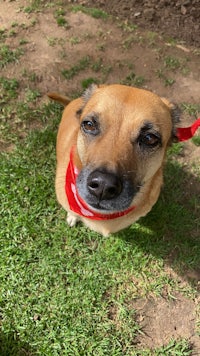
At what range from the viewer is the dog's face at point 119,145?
264 cm

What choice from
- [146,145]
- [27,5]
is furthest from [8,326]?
[27,5]

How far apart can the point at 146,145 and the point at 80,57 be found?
302 centimetres

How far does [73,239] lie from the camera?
4.13 metres

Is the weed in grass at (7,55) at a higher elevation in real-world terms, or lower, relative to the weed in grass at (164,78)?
higher

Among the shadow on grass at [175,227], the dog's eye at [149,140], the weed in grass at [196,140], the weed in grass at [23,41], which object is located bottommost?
the shadow on grass at [175,227]

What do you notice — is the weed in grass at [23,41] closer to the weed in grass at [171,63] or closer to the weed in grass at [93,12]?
the weed in grass at [93,12]

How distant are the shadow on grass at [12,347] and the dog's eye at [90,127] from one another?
221 cm

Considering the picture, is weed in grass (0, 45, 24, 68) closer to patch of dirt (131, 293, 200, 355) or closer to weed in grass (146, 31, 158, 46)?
weed in grass (146, 31, 158, 46)

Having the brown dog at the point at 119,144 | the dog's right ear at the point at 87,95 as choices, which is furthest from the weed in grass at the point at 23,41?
the brown dog at the point at 119,144

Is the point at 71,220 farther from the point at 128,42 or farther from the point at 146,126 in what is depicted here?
the point at 128,42

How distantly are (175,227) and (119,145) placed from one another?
76.1 inches

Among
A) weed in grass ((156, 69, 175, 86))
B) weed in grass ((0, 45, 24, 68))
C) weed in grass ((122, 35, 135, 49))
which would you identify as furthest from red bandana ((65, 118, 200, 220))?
weed in grass ((122, 35, 135, 49))

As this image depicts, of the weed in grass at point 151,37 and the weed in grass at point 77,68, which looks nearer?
the weed in grass at point 77,68

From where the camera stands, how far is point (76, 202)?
346 centimetres
